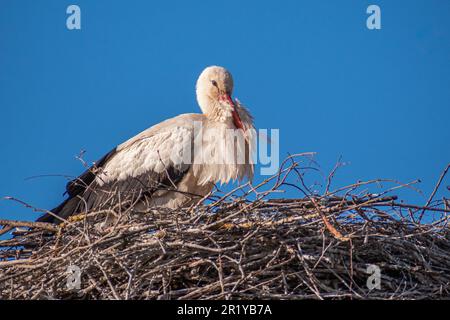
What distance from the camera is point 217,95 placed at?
20.8ft

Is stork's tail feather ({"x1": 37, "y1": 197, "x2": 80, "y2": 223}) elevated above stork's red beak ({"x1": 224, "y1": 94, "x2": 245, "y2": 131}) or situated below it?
below

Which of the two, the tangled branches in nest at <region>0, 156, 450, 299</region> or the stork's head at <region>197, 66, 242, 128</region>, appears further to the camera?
the stork's head at <region>197, 66, 242, 128</region>

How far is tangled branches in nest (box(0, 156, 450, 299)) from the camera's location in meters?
4.35

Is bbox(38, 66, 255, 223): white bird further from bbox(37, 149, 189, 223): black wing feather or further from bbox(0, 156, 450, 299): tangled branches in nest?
bbox(0, 156, 450, 299): tangled branches in nest

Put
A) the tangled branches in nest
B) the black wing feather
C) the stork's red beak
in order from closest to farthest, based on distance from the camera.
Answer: the tangled branches in nest, the black wing feather, the stork's red beak

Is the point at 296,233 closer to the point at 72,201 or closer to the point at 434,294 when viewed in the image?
the point at 434,294

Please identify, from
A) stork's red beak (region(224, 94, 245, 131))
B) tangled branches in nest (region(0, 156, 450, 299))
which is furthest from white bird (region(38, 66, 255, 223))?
tangled branches in nest (region(0, 156, 450, 299))

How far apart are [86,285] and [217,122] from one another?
1.95 m

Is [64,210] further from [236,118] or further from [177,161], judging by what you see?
[236,118]

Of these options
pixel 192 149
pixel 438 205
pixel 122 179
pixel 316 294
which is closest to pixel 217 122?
pixel 192 149

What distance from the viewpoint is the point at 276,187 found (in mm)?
4543

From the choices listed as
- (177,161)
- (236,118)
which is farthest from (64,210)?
(236,118)

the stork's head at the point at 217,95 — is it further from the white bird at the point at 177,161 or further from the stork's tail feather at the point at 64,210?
the stork's tail feather at the point at 64,210
